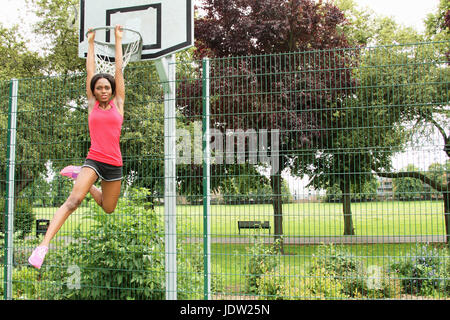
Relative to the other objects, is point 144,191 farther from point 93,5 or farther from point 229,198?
point 93,5

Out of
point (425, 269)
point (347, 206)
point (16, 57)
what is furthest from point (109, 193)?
point (16, 57)

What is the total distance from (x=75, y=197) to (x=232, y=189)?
1.75 metres

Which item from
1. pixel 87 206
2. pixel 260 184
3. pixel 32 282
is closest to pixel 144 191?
pixel 87 206

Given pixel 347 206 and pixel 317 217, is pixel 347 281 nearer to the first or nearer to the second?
pixel 347 206

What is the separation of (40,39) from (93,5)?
1008 centimetres

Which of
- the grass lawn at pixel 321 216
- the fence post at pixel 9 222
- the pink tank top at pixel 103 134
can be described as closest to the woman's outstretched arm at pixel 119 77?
the pink tank top at pixel 103 134

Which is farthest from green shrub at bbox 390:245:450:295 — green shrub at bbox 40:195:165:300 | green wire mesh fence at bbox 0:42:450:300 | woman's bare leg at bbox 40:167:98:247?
woman's bare leg at bbox 40:167:98:247

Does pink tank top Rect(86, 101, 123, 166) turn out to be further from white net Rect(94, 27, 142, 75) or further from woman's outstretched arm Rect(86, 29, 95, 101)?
white net Rect(94, 27, 142, 75)

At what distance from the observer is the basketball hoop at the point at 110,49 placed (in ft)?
13.7

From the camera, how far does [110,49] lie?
173 inches

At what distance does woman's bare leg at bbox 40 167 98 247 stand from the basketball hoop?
1307mm

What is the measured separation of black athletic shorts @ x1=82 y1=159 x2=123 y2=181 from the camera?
3.40 m
